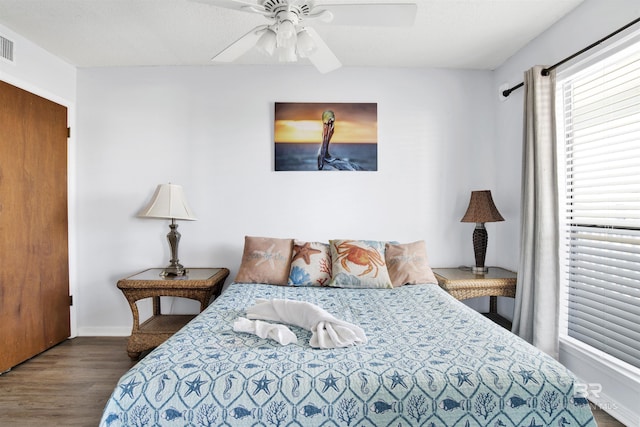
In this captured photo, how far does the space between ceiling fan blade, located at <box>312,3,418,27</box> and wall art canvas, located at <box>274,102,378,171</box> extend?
64.7 inches

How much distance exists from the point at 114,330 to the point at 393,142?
10.2 feet

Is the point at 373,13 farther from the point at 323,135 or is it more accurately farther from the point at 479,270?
the point at 479,270

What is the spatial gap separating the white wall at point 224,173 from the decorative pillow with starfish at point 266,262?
1.23ft

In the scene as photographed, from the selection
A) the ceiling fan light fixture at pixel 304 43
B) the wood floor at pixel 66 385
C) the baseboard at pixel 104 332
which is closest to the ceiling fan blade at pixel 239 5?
the ceiling fan light fixture at pixel 304 43

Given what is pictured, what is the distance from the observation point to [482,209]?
320 centimetres

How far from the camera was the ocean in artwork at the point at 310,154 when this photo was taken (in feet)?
11.4

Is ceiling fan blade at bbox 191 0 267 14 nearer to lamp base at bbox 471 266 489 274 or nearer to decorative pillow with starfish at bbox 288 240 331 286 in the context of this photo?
decorative pillow with starfish at bbox 288 240 331 286

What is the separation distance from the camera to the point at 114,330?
139 inches

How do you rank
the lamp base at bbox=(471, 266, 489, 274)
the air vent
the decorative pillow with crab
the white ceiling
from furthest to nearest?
the lamp base at bbox=(471, 266, 489, 274) < the decorative pillow with crab < the air vent < the white ceiling

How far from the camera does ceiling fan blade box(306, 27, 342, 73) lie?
6.34 feet

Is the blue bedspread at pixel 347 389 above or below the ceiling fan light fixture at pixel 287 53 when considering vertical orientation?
below

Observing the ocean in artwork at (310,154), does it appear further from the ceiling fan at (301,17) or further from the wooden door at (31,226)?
the wooden door at (31,226)

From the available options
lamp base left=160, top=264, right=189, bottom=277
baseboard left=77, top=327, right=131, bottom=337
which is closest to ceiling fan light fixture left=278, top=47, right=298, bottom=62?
lamp base left=160, top=264, right=189, bottom=277

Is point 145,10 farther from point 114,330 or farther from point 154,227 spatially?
point 114,330
